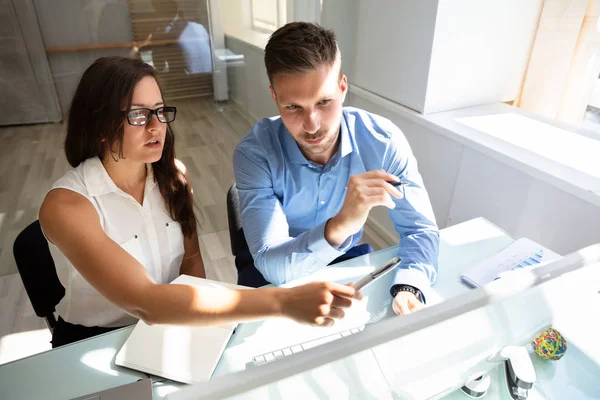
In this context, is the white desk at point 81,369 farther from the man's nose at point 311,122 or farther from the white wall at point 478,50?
the white wall at point 478,50

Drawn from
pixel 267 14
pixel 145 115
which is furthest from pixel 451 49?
pixel 145 115

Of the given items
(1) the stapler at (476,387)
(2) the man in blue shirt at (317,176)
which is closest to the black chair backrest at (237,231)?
(2) the man in blue shirt at (317,176)

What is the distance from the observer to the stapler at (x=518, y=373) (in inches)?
32.6

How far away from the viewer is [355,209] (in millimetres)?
1059

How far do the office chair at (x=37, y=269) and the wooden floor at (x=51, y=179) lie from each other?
2.78 ft

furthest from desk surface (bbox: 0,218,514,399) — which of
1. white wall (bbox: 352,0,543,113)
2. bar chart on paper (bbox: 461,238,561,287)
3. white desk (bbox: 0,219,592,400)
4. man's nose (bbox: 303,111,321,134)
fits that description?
white wall (bbox: 352,0,543,113)

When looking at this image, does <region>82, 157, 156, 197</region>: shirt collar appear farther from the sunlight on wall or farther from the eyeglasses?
the sunlight on wall

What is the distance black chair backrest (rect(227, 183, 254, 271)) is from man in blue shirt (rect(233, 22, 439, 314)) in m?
0.05

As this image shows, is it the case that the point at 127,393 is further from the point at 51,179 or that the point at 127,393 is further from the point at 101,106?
the point at 51,179

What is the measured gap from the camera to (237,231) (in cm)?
148

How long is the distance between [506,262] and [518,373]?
45cm

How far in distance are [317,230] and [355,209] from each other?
16 cm

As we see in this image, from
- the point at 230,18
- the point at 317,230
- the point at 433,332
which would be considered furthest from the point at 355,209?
the point at 230,18

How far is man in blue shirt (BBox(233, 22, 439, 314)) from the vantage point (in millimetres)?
1134
